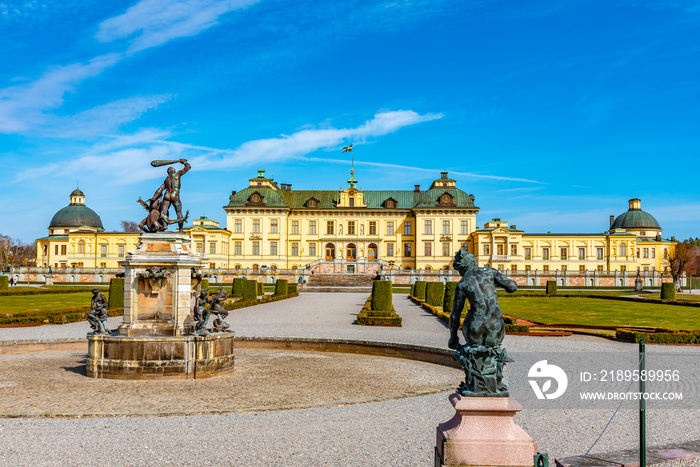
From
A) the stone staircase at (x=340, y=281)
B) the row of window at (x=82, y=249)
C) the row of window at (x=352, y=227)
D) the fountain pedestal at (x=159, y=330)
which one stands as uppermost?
the row of window at (x=352, y=227)

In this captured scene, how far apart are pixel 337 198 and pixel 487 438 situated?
67.3 metres

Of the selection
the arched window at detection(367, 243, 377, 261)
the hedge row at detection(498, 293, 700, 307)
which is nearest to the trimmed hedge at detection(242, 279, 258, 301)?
the hedge row at detection(498, 293, 700, 307)

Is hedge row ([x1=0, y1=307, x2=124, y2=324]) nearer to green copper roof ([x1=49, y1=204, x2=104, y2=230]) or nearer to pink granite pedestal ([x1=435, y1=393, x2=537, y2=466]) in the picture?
pink granite pedestal ([x1=435, y1=393, x2=537, y2=466])

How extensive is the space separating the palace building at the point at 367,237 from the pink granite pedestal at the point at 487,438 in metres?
60.8

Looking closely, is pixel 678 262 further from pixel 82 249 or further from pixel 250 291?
pixel 82 249

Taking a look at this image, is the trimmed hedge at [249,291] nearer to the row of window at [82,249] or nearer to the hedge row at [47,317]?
the hedge row at [47,317]

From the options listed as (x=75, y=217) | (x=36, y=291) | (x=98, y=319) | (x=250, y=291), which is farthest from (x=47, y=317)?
(x=75, y=217)

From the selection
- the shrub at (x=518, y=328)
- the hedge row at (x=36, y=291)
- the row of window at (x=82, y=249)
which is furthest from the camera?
the row of window at (x=82, y=249)

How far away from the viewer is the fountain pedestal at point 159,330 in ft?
35.4

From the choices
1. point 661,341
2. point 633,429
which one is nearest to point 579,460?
point 633,429

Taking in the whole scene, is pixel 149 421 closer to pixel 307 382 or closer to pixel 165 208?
pixel 307 382

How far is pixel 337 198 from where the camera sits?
2822 inches

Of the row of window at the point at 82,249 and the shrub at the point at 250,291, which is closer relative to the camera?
the shrub at the point at 250,291

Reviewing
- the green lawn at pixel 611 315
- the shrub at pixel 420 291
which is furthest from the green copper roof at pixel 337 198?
the green lawn at pixel 611 315
